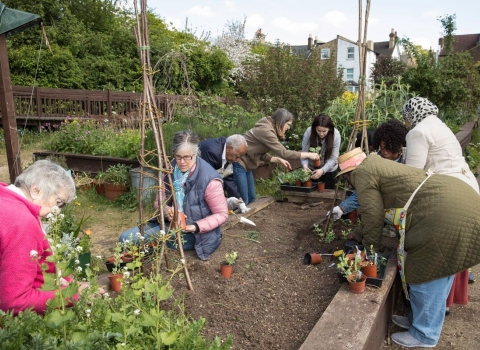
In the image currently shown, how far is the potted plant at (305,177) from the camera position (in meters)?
5.57

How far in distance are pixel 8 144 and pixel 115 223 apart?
1.61 meters

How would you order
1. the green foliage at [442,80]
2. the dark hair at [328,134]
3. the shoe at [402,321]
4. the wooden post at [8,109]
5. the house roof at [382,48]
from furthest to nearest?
the house roof at [382,48] < the green foliage at [442,80] < the dark hair at [328,134] < the wooden post at [8,109] < the shoe at [402,321]

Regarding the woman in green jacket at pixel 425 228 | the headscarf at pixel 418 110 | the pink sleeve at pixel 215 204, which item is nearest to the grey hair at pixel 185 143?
the pink sleeve at pixel 215 204

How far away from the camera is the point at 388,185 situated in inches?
111

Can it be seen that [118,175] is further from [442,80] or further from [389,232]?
[442,80]

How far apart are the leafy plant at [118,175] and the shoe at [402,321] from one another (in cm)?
433

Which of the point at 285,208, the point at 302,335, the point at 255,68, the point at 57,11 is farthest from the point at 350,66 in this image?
the point at 302,335

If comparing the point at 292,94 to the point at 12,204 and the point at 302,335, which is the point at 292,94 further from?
the point at 12,204

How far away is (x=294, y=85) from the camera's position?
9039 mm

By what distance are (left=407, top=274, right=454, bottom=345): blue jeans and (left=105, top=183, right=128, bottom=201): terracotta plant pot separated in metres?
4.54

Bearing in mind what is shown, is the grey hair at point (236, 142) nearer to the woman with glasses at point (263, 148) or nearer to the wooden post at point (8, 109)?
the woman with glasses at point (263, 148)

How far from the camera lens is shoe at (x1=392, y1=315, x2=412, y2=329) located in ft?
9.88

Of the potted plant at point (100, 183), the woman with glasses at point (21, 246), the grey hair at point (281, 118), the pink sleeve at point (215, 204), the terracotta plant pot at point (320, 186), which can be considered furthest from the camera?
the potted plant at point (100, 183)

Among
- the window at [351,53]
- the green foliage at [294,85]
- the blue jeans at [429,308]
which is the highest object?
the window at [351,53]
